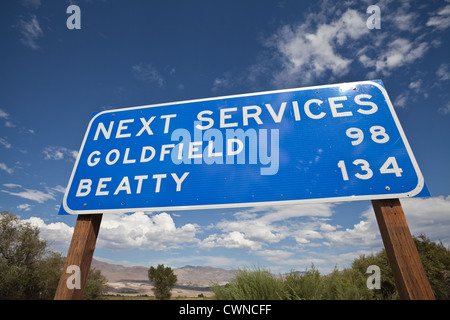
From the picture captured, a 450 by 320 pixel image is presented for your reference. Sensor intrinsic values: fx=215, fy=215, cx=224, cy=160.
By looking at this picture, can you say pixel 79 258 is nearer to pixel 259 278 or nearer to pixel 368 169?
pixel 259 278

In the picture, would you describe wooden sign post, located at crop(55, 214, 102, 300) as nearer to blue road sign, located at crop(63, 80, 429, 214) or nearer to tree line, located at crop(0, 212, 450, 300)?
blue road sign, located at crop(63, 80, 429, 214)

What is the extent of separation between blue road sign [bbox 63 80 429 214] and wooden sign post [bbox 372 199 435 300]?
6.5 inches

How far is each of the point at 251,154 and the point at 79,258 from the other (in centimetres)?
248

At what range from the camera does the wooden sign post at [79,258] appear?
2.50 meters

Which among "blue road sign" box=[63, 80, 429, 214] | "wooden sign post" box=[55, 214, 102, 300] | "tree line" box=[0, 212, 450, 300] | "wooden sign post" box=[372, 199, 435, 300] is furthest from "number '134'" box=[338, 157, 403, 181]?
"wooden sign post" box=[55, 214, 102, 300]

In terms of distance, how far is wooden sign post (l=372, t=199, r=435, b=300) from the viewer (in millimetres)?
1950

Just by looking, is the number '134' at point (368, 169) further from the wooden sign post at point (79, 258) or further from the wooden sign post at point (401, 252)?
the wooden sign post at point (79, 258)

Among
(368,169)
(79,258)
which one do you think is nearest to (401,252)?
(368,169)

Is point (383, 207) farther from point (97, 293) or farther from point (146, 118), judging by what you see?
point (97, 293)

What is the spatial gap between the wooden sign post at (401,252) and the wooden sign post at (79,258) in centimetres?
340

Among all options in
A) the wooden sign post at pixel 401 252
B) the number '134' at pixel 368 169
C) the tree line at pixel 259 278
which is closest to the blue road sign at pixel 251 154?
the number '134' at pixel 368 169

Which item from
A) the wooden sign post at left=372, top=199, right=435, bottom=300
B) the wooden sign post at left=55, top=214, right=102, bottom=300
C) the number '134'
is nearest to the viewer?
the wooden sign post at left=372, top=199, right=435, bottom=300
